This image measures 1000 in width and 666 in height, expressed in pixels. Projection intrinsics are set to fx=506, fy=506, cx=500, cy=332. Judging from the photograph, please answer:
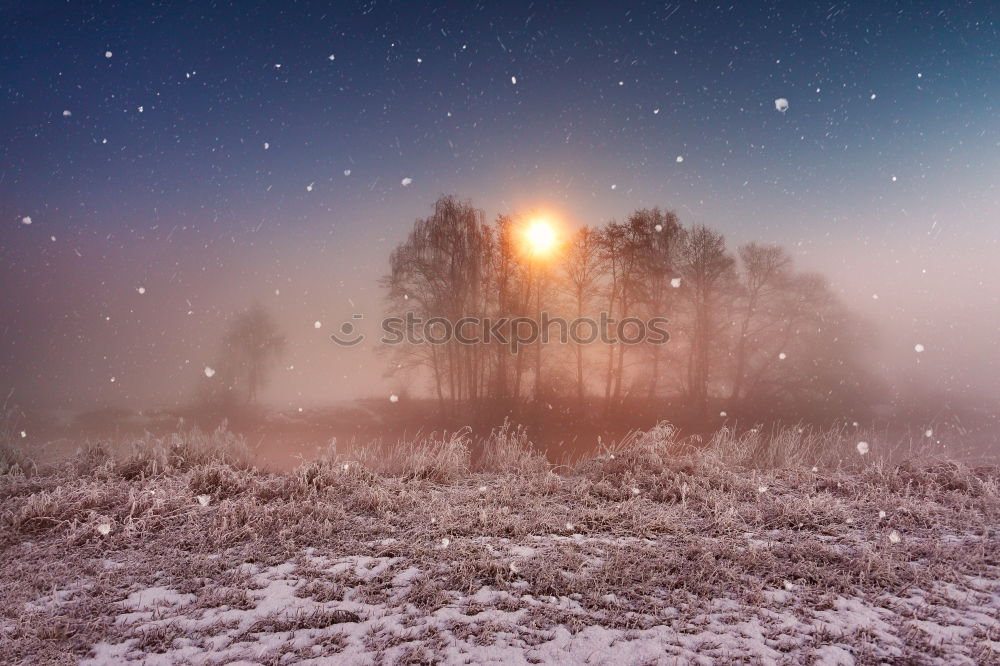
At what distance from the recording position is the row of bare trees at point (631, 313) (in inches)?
940

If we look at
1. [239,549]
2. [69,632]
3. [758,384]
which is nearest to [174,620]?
[69,632]

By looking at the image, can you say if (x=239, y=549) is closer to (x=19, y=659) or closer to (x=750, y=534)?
(x=19, y=659)

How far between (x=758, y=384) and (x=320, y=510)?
24298mm

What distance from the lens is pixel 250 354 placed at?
34094mm

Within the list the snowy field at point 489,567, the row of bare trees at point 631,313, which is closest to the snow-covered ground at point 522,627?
the snowy field at point 489,567

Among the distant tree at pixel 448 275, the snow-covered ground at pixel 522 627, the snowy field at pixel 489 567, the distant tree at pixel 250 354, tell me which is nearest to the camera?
the snow-covered ground at pixel 522 627

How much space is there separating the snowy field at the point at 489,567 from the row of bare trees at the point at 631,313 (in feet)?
52.5

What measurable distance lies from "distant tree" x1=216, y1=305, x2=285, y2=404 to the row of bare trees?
40.2 feet

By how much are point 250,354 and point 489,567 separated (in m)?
33.7

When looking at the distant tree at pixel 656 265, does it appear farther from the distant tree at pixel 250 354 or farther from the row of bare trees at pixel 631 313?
the distant tree at pixel 250 354

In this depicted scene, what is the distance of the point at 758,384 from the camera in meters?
25.4

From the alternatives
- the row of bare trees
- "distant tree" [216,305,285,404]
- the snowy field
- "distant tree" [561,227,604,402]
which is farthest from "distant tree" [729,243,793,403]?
"distant tree" [216,305,285,404]

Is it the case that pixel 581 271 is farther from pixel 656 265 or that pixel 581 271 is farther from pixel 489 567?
pixel 489 567

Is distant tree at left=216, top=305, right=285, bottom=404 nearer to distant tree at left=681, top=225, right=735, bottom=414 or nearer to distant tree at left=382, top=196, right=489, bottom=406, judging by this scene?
distant tree at left=382, top=196, right=489, bottom=406
